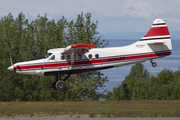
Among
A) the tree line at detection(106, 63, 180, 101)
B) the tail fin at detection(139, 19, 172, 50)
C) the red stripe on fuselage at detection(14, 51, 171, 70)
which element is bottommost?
the tree line at detection(106, 63, 180, 101)

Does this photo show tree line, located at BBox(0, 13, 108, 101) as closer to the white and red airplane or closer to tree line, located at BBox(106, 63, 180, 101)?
the white and red airplane

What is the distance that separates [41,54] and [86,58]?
3274 cm

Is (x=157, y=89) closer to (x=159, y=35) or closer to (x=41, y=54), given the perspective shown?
(x=41, y=54)

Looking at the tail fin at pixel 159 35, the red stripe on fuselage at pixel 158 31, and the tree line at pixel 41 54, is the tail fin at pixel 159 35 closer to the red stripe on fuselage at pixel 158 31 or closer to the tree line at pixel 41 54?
the red stripe on fuselage at pixel 158 31

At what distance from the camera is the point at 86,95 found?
169 ft

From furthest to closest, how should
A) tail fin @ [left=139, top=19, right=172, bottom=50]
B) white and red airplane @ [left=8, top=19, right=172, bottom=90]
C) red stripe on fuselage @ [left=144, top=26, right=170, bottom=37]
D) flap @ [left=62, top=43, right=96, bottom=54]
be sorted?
red stripe on fuselage @ [left=144, top=26, right=170, bottom=37]
tail fin @ [left=139, top=19, right=172, bottom=50]
white and red airplane @ [left=8, top=19, right=172, bottom=90]
flap @ [left=62, top=43, right=96, bottom=54]

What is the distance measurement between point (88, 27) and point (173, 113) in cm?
3521

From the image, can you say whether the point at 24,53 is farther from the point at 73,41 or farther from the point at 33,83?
the point at 33,83

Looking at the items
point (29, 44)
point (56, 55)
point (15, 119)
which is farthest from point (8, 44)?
point (15, 119)

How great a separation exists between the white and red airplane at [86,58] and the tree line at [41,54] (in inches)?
588

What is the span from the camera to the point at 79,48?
22172 mm

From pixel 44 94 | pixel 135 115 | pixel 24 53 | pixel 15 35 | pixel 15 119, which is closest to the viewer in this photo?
pixel 15 119

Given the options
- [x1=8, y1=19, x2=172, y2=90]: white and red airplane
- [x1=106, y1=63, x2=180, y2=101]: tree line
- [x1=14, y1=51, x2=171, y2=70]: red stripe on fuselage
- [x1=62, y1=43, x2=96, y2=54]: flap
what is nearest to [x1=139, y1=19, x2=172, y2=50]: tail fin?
[x1=8, y1=19, x2=172, y2=90]: white and red airplane

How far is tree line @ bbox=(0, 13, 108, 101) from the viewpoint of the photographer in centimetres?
3931
